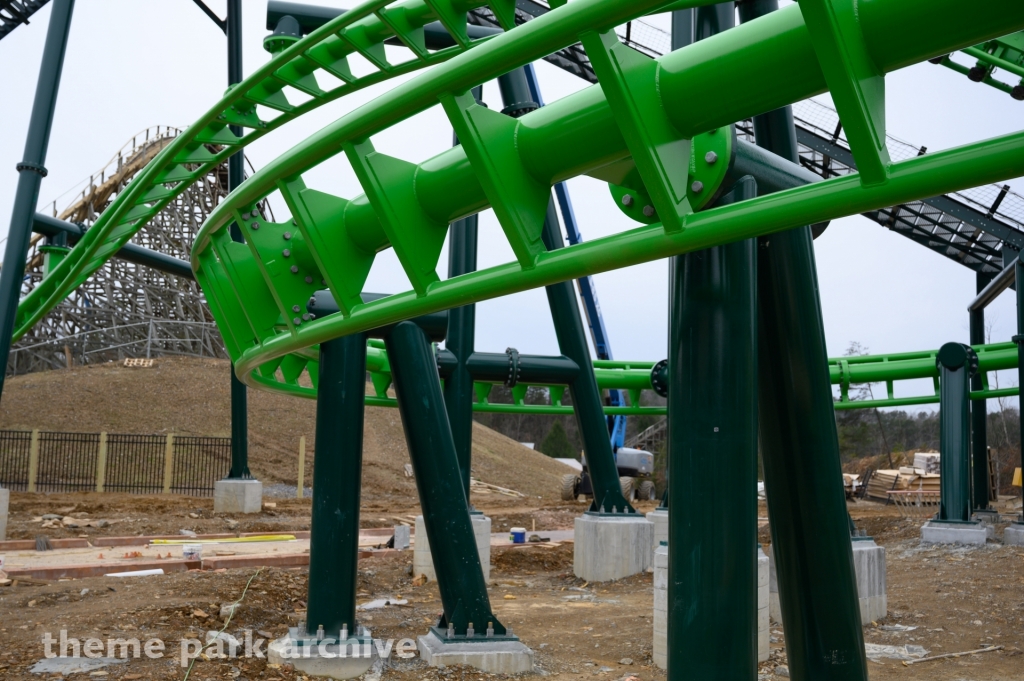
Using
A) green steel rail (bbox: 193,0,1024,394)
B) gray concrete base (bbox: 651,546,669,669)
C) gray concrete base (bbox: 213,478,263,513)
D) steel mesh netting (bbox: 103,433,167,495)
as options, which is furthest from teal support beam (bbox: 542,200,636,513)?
steel mesh netting (bbox: 103,433,167,495)

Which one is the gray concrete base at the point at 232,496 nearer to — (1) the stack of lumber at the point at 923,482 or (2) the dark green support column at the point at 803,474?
(2) the dark green support column at the point at 803,474

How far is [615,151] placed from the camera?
3.01m

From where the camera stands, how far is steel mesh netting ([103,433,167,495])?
24805 millimetres

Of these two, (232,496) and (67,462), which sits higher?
(67,462)

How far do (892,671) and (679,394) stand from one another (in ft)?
16.2

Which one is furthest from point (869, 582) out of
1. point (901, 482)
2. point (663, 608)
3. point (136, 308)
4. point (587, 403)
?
point (136, 308)

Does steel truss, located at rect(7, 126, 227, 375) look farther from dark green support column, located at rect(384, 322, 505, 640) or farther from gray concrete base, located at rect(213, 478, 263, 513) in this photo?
dark green support column, located at rect(384, 322, 505, 640)

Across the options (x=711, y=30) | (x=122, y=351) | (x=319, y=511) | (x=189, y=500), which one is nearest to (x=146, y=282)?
(x=122, y=351)

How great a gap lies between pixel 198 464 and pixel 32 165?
16.9 meters

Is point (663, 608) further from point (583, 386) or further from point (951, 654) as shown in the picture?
point (583, 386)

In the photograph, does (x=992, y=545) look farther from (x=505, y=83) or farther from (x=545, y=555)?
(x=505, y=83)

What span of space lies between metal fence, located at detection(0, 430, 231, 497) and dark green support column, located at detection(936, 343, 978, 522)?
64.2 feet

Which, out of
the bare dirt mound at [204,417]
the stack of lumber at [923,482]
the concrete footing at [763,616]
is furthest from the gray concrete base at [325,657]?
the stack of lumber at [923,482]

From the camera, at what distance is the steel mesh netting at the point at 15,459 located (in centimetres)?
2375
